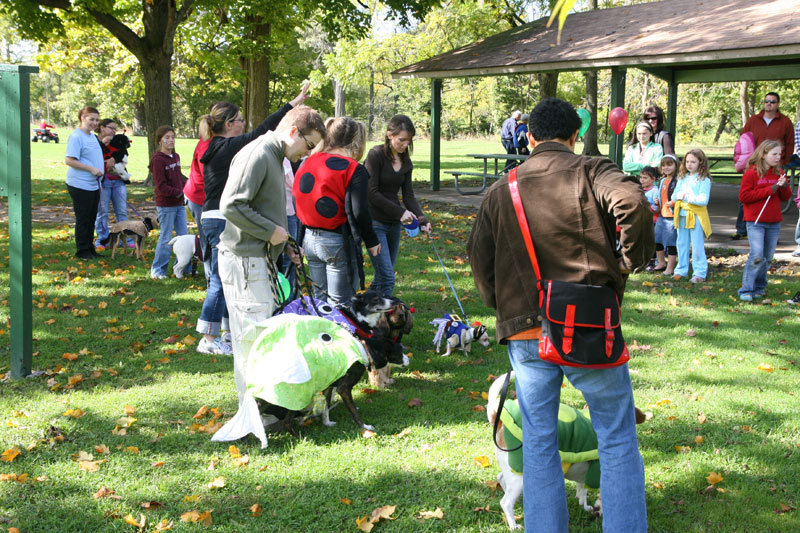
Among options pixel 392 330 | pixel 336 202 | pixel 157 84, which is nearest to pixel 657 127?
pixel 336 202

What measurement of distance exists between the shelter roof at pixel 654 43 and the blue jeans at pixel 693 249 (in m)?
4.35

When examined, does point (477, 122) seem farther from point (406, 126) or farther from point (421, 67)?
point (406, 126)

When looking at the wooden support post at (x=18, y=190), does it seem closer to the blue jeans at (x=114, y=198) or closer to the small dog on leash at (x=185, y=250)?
the small dog on leash at (x=185, y=250)

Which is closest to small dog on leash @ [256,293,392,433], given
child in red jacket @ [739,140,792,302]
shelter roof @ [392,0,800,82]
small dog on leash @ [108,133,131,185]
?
child in red jacket @ [739,140,792,302]

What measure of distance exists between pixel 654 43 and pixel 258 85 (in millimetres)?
9777

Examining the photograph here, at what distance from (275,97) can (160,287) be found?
48.1 metres

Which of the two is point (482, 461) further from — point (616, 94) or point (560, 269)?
point (616, 94)

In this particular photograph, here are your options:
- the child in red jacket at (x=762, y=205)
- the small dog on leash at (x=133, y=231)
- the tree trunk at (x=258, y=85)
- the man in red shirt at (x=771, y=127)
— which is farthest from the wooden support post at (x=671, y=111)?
the small dog on leash at (x=133, y=231)

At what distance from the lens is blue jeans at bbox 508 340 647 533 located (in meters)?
2.79

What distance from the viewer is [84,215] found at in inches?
381

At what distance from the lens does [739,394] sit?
509 cm

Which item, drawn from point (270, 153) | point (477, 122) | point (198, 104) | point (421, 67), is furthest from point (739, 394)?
point (198, 104)

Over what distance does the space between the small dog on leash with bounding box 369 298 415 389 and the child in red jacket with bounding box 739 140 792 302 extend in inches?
184

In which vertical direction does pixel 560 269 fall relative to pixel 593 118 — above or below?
below
